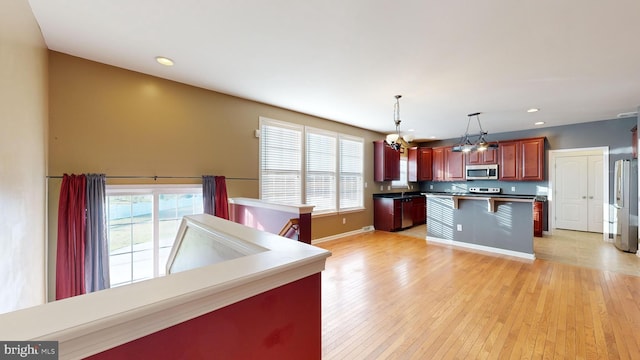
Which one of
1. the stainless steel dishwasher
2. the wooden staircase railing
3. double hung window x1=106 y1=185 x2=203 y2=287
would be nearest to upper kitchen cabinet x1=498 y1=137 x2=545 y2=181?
the stainless steel dishwasher

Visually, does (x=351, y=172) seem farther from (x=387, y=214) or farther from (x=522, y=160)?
(x=522, y=160)

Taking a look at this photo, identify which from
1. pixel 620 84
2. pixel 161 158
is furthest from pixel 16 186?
pixel 620 84

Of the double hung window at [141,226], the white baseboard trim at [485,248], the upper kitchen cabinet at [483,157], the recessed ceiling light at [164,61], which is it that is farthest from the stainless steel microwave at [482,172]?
the recessed ceiling light at [164,61]

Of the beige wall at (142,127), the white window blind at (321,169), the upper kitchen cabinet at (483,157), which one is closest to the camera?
the beige wall at (142,127)

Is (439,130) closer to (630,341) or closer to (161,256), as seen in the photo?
(630,341)

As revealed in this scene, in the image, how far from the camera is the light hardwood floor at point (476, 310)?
1.99m

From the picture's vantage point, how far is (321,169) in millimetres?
5188

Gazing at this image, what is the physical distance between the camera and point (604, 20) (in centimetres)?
201

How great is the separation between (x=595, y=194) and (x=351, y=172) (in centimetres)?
577

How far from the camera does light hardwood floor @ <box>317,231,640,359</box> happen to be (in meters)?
1.99

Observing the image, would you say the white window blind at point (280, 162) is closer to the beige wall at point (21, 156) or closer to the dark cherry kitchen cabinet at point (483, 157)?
the beige wall at point (21, 156)

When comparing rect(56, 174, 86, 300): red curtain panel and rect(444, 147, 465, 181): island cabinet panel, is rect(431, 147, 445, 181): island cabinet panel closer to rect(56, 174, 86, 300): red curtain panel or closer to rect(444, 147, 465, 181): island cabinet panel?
rect(444, 147, 465, 181): island cabinet panel

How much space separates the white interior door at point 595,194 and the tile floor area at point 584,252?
31cm

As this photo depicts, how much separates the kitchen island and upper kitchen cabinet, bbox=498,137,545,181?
182 cm
